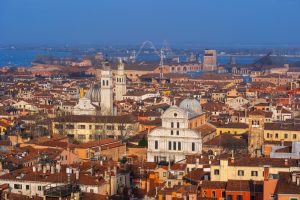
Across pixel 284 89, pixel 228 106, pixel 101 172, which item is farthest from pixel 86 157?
pixel 284 89

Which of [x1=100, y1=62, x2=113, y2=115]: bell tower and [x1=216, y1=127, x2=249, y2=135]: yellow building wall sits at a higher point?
[x1=100, y1=62, x2=113, y2=115]: bell tower

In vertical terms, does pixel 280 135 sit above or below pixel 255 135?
below

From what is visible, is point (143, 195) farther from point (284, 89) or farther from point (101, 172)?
point (284, 89)

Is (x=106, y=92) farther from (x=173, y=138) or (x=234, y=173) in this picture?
(x=234, y=173)

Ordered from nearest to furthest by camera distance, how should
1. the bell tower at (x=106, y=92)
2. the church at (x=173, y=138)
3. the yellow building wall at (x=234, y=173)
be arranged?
the yellow building wall at (x=234, y=173)
the church at (x=173, y=138)
the bell tower at (x=106, y=92)

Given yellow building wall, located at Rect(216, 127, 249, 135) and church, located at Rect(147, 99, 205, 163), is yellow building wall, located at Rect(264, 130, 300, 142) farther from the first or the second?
church, located at Rect(147, 99, 205, 163)

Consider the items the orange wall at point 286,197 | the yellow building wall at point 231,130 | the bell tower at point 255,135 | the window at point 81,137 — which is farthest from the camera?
the window at point 81,137

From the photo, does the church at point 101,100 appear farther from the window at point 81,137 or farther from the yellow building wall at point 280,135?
the yellow building wall at point 280,135

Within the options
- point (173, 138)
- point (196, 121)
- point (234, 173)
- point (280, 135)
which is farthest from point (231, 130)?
point (234, 173)

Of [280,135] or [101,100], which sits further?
[101,100]

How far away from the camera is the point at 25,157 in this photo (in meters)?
31.1

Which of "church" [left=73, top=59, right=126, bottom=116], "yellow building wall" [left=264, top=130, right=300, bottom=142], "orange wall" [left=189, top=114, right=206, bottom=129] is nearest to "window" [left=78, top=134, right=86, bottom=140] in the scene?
"church" [left=73, top=59, right=126, bottom=116]

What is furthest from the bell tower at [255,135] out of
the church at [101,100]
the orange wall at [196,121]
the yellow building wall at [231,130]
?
the church at [101,100]

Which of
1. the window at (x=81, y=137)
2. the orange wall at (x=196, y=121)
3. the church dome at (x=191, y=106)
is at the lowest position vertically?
the window at (x=81, y=137)
